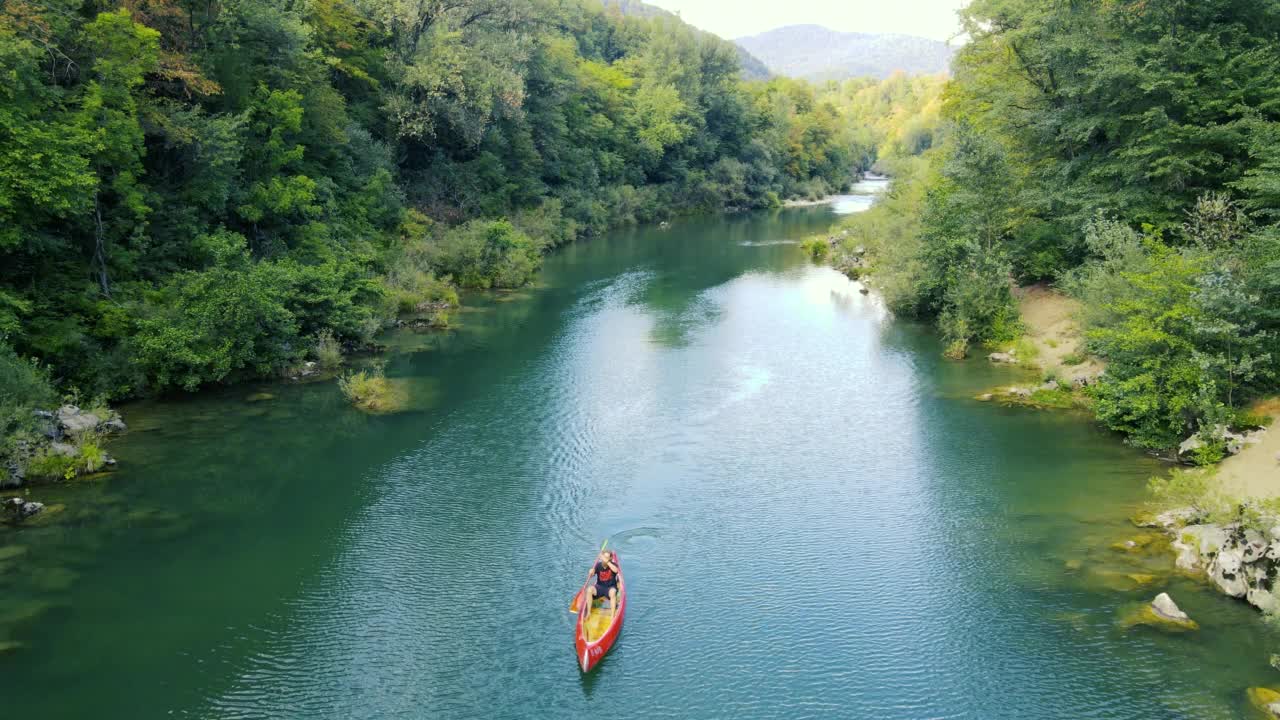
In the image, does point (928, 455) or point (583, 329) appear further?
point (583, 329)

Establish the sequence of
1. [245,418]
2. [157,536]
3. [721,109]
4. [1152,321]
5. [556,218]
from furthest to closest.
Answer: [721,109]
[556,218]
[245,418]
[1152,321]
[157,536]

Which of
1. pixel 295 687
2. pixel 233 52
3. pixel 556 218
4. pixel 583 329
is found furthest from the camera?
pixel 556 218

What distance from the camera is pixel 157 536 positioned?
62.2 feet

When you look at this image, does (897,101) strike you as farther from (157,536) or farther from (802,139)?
(157,536)

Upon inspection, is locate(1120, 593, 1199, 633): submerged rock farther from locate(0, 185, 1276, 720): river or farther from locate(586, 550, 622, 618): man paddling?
locate(586, 550, 622, 618): man paddling

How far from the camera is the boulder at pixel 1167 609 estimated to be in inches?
603

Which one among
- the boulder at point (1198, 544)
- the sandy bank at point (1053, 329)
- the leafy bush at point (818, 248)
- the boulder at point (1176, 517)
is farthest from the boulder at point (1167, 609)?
the leafy bush at point (818, 248)

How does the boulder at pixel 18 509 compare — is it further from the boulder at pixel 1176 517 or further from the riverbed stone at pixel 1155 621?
the boulder at pixel 1176 517

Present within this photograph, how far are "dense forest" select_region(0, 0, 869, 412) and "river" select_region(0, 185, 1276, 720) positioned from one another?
2660mm

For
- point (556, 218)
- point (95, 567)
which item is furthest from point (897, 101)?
point (95, 567)

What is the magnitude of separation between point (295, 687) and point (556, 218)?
5047 centimetres

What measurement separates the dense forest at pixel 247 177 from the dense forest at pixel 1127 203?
22576mm

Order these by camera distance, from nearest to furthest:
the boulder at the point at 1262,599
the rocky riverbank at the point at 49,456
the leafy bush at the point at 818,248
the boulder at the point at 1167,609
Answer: the boulder at the point at 1262,599 → the boulder at the point at 1167,609 → the rocky riverbank at the point at 49,456 → the leafy bush at the point at 818,248

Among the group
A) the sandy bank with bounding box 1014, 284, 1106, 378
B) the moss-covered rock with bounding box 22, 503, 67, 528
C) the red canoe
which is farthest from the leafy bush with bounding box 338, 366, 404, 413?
the sandy bank with bounding box 1014, 284, 1106, 378
